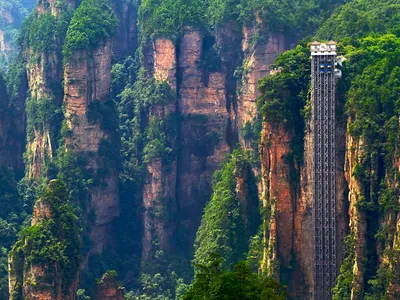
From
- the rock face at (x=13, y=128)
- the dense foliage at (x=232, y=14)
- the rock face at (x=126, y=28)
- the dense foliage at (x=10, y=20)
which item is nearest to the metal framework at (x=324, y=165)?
the dense foliage at (x=232, y=14)

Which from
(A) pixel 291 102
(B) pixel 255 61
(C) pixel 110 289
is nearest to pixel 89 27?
(B) pixel 255 61

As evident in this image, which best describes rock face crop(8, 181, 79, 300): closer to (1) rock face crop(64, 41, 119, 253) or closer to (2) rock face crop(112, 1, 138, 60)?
(1) rock face crop(64, 41, 119, 253)

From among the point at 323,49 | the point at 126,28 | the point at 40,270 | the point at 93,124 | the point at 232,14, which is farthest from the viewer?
the point at 126,28

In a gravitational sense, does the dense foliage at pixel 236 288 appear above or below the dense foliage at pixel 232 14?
below

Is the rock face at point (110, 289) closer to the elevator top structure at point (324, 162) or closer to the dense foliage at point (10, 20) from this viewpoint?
the elevator top structure at point (324, 162)

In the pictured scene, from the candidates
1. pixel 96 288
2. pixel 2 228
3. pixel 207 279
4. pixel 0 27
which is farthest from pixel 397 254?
pixel 0 27

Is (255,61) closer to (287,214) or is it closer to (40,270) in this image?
(287,214)

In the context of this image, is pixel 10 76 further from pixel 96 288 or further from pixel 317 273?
pixel 317 273

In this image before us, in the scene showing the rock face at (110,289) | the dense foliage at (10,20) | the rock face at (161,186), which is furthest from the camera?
the dense foliage at (10,20)

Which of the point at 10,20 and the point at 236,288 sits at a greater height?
the point at 10,20
